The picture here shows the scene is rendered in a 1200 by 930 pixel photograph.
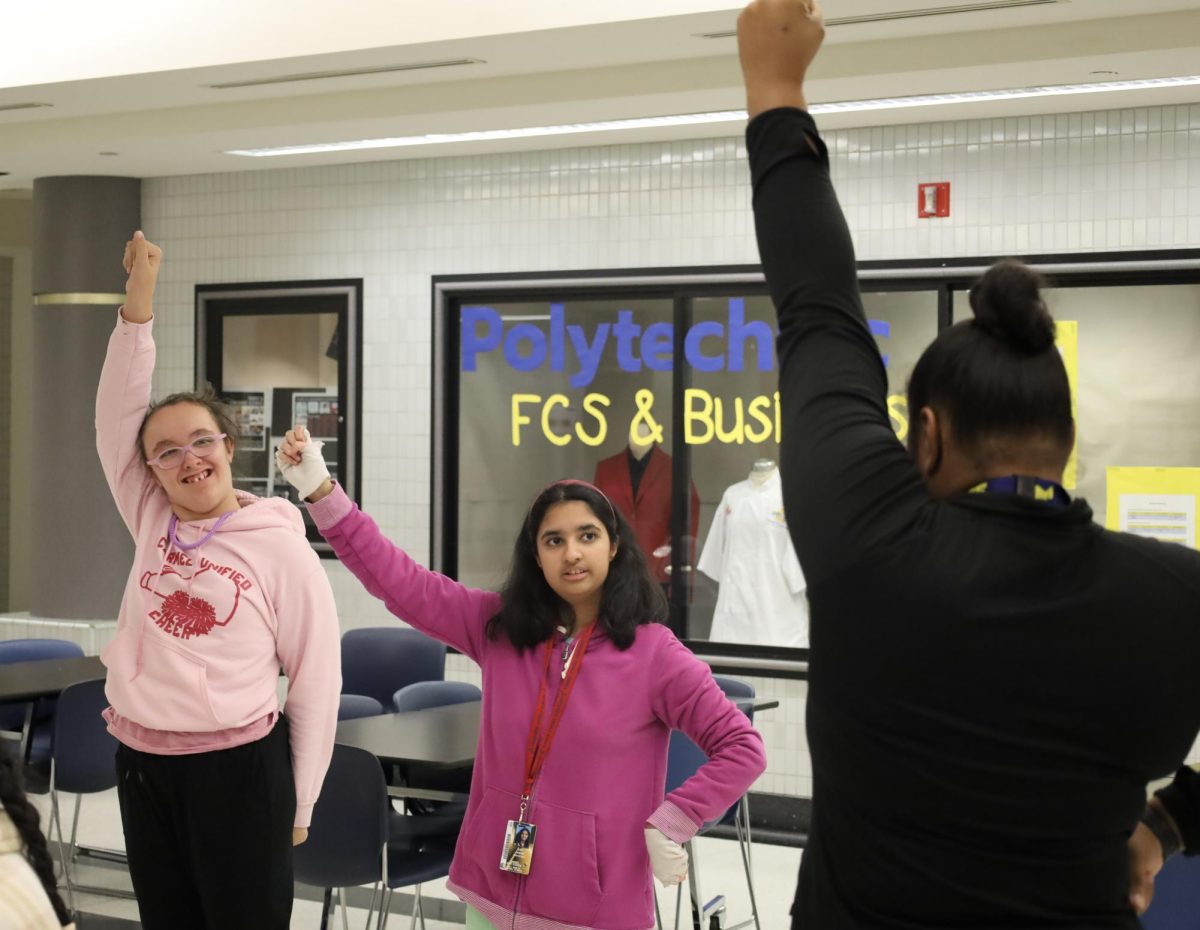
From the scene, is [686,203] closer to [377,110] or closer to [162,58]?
[377,110]

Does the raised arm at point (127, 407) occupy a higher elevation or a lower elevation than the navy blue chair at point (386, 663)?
higher

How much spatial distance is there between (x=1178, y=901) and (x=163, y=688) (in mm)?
2062

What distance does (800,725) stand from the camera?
6672mm

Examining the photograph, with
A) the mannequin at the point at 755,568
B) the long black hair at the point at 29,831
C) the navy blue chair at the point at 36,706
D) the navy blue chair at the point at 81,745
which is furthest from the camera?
the mannequin at the point at 755,568

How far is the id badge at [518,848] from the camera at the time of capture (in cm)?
269

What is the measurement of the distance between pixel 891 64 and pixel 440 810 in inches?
121

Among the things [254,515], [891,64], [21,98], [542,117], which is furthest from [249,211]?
[254,515]

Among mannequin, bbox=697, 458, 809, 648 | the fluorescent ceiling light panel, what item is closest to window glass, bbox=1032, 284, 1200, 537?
the fluorescent ceiling light panel

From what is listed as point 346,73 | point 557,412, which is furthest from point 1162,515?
point 346,73

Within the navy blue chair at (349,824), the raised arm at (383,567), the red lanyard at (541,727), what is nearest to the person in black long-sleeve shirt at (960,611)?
the red lanyard at (541,727)

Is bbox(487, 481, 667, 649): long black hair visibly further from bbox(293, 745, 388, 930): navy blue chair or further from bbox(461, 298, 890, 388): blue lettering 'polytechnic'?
bbox(461, 298, 890, 388): blue lettering 'polytechnic'

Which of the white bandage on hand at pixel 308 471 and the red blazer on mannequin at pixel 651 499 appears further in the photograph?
the red blazer on mannequin at pixel 651 499

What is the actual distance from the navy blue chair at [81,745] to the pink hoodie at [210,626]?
6.76 feet

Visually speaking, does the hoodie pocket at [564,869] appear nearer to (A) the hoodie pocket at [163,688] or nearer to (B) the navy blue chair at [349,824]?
(A) the hoodie pocket at [163,688]
